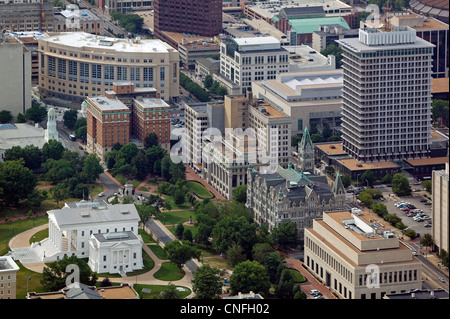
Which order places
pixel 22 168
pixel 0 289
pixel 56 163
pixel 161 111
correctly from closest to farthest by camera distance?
pixel 0 289, pixel 22 168, pixel 56 163, pixel 161 111

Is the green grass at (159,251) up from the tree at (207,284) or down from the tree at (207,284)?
down

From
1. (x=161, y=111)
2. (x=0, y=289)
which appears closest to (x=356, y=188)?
(x=161, y=111)

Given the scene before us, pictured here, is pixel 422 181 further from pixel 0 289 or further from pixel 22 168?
pixel 0 289

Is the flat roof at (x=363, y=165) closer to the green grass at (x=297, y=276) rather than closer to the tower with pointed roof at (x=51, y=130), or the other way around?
the green grass at (x=297, y=276)

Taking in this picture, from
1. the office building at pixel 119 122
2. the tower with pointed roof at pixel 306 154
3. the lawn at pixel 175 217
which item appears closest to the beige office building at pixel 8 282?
the lawn at pixel 175 217

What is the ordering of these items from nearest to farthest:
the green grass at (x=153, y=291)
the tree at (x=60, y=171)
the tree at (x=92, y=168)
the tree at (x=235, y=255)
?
the green grass at (x=153, y=291) → the tree at (x=235, y=255) → the tree at (x=60, y=171) → the tree at (x=92, y=168)
